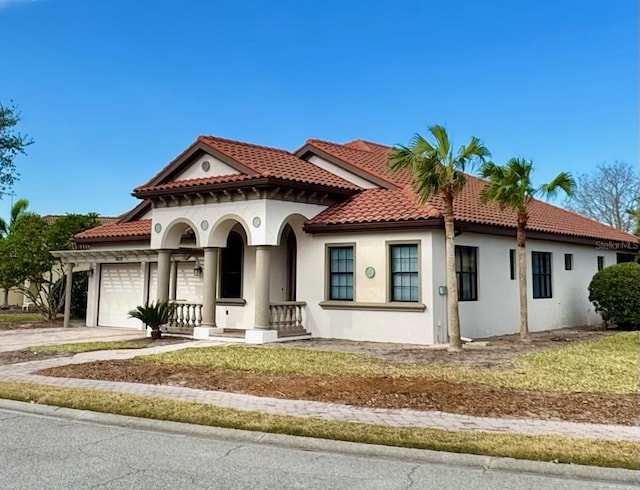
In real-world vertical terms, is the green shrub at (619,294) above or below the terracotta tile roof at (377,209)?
below

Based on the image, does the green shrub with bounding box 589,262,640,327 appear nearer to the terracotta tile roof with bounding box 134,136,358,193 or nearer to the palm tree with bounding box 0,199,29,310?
the terracotta tile roof with bounding box 134,136,358,193

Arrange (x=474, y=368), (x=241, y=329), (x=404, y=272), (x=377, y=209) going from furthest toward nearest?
(x=241, y=329) → (x=377, y=209) → (x=404, y=272) → (x=474, y=368)

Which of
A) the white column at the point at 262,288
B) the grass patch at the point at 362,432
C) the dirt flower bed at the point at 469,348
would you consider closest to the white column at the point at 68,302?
the white column at the point at 262,288

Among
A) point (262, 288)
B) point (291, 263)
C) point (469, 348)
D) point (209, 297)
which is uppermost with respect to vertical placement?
point (291, 263)

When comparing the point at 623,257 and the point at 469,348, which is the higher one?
the point at 623,257

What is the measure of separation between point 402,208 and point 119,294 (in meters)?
11.7

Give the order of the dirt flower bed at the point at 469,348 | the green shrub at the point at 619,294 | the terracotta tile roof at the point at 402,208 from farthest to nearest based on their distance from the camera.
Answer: the green shrub at the point at 619,294 → the terracotta tile roof at the point at 402,208 → the dirt flower bed at the point at 469,348

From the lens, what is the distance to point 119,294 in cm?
2141

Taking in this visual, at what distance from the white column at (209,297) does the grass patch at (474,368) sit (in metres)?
2.46

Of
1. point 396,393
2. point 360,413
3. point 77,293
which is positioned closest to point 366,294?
point 396,393

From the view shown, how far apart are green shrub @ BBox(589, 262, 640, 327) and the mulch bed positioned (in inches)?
453

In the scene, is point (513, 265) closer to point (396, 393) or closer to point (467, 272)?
point (467, 272)

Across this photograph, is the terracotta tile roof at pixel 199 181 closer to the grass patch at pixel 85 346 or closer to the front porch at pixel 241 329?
the front porch at pixel 241 329

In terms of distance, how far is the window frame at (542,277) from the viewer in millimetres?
18875
